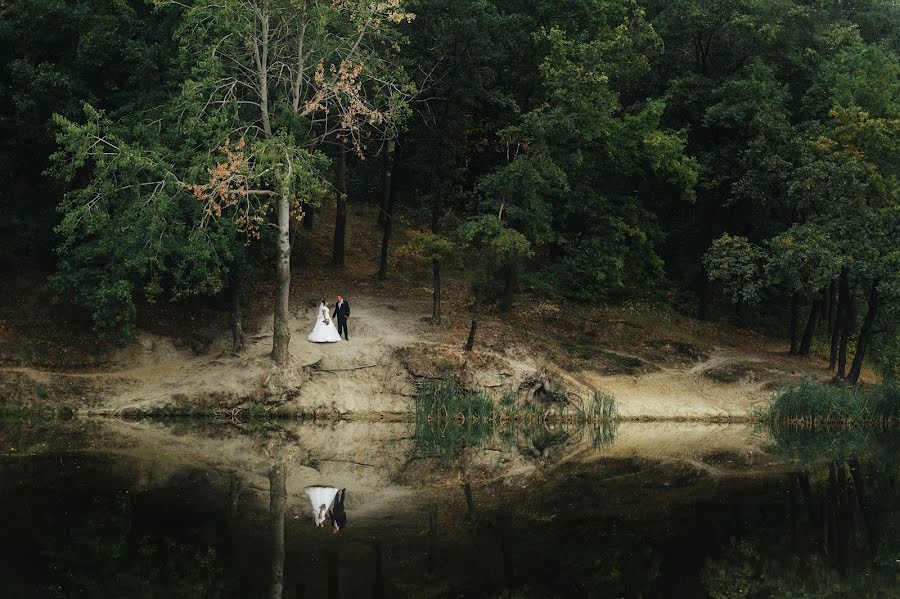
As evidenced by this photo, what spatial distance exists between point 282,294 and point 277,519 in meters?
16.4

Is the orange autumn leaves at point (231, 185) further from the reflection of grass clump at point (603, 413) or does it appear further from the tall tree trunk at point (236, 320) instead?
the reflection of grass clump at point (603, 413)

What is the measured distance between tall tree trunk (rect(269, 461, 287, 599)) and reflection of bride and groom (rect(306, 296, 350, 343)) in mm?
11710

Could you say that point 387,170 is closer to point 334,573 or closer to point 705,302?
point 705,302

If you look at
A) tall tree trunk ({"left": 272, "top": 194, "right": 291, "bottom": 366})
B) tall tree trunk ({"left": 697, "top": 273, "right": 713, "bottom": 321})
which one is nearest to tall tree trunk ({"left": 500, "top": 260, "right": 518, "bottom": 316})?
tall tree trunk ({"left": 697, "top": 273, "right": 713, "bottom": 321})

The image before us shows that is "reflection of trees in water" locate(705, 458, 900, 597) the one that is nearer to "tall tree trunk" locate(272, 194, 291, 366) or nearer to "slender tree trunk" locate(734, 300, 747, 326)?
"tall tree trunk" locate(272, 194, 291, 366)

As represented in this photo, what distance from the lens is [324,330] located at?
35469 mm

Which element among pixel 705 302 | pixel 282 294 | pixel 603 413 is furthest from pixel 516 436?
pixel 705 302

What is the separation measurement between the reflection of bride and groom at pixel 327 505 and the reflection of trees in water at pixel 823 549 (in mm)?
6493

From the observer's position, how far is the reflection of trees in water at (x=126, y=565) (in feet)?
45.0

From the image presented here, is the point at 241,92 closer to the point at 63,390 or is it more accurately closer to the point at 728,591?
the point at 63,390

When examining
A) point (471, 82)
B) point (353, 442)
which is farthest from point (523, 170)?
point (353, 442)

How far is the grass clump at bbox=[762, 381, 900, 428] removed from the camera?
34.7 meters

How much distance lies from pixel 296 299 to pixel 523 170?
10.2m

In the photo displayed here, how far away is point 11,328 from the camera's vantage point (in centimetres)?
3491
